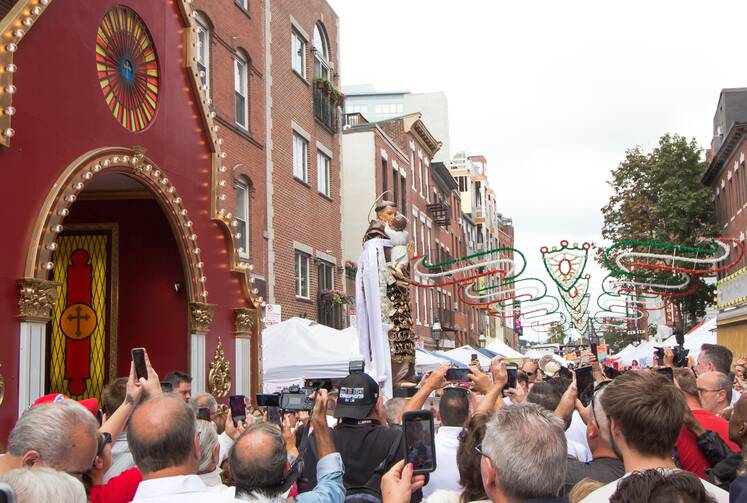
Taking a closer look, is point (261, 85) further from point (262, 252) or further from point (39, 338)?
point (39, 338)

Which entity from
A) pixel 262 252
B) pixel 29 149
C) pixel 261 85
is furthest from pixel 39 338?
pixel 261 85

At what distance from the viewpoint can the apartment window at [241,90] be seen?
2003 cm

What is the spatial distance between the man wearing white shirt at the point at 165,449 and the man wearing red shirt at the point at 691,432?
2.59 m

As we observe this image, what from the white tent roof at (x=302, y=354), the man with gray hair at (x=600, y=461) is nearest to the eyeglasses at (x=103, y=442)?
the man with gray hair at (x=600, y=461)

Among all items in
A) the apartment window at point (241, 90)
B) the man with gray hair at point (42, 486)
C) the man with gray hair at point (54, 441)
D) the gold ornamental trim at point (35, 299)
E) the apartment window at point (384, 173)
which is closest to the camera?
the man with gray hair at point (42, 486)

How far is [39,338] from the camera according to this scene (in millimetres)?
8445

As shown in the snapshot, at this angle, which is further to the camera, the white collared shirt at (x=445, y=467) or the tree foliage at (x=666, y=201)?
the tree foliage at (x=666, y=201)

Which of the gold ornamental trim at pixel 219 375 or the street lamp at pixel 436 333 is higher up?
the street lamp at pixel 436 333

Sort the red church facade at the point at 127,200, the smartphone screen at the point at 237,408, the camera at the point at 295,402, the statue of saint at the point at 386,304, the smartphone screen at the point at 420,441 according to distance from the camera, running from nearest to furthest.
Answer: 1. the smartphone screen at the point at 420,441
2. the camera at the point at 295,402
3. the smartphone screen at the point at 237,408
4. the red church facade at the point at 127,200
5. the statue of saint at the point at 386,304

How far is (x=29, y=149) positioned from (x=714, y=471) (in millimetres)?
7078

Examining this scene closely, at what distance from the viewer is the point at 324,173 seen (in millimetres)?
26250

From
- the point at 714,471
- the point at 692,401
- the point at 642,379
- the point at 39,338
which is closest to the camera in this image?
the point at 642,379

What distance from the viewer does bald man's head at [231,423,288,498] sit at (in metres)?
3.88

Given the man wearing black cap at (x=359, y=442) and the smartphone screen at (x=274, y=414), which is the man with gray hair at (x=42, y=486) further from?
the smartphone screen at (x=274, y=414)
